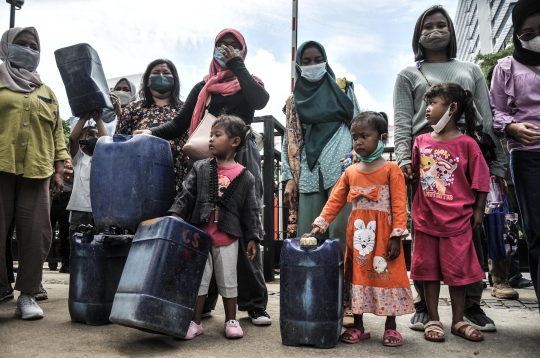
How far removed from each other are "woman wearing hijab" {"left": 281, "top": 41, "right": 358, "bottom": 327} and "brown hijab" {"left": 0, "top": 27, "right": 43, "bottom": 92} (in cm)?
186

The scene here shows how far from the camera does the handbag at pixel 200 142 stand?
2.98 metres

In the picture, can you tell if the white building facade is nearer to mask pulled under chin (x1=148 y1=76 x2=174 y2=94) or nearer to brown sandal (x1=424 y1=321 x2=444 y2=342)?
mask pulled under chin (x1=148 y1=76 x2=174 y2=94)

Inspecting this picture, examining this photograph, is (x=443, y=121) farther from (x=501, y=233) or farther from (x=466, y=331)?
(x=501, y=233)

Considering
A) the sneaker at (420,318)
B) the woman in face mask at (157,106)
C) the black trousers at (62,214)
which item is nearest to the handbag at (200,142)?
the woman in face mask at (157,106)

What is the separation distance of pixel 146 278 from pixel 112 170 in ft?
2.69

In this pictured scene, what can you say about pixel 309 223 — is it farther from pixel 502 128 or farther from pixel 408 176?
pixel 502 128

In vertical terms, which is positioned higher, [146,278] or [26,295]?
[146,278]

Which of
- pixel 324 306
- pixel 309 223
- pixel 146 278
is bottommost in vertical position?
pixel 324 306

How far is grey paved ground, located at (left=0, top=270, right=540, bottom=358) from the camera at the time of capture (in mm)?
2318

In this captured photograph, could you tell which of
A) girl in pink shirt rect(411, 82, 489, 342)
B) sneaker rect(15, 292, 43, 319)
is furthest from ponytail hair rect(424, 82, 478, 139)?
sneaker rect(15, 292, 43, 319)

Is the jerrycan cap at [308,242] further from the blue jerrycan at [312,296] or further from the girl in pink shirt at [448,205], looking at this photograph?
the girl in pink shirt at [448,205]

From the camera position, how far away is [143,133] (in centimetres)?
303

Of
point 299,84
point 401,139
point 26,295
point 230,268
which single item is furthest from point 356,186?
point 26,295

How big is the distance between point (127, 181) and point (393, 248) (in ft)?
5.19
